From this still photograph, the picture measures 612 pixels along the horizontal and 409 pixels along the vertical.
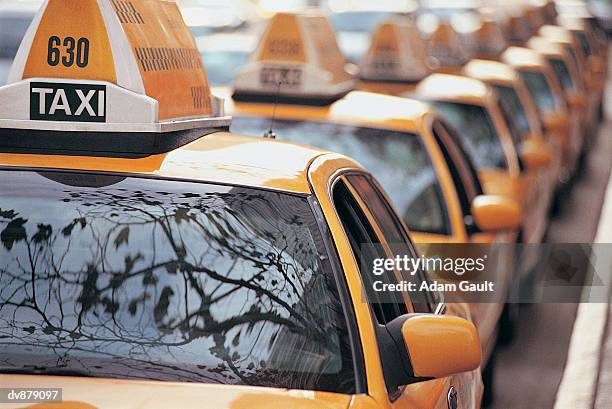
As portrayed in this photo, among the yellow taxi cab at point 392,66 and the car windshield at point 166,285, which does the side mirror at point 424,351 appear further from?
the yellow taxi cab at point 392,66

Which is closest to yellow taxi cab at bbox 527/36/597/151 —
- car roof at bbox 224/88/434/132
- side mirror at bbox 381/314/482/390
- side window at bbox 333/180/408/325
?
car roof at bbox 224/88/434/132

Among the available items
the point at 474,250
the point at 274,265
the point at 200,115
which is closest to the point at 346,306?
the point at 274,265

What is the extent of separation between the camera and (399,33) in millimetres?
9688

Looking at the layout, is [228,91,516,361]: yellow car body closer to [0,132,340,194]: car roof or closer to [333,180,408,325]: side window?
[333,180,408,325]: side window

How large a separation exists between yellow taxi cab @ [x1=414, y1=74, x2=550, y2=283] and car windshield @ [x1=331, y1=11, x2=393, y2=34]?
1218 cm

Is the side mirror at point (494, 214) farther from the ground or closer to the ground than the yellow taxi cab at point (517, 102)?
farther from the ground

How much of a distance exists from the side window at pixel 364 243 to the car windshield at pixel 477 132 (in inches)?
→ 211

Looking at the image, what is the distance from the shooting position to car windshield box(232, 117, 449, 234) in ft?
23.1

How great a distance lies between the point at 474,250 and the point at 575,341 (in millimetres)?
1889

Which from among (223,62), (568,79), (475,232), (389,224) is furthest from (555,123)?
(389,224)

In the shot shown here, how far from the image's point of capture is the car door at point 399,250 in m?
3.91

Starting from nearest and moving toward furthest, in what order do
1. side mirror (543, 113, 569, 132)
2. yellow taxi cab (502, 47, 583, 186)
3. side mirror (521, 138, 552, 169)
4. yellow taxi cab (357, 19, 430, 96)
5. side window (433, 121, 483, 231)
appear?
side window (433, 121, 483, 231)
yellow taxi cab (357, 19, 430, 96)
side mirror (521, 138, 552, 169)
side mirror (543, 113, 569, 132)
yellow taxi cab (502, 47, 583, 186)

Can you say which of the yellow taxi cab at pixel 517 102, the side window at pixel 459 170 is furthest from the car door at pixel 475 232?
the yellow taxi cab at pixel 517 102

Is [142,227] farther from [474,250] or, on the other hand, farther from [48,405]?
[474,250]
